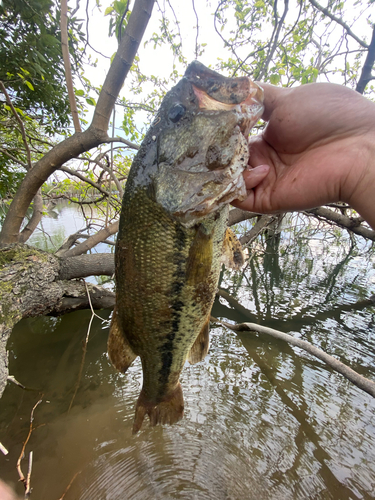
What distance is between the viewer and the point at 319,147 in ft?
5.49

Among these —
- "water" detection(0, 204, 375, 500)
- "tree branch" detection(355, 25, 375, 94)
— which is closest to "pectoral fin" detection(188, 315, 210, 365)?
"water" detection(0, 204, 375, 500)

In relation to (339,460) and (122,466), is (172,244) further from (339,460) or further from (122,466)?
(339,460)

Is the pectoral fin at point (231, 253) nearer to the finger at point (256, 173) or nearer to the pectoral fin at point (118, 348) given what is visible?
the finger at point (256, 173)

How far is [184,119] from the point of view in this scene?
4.77ft

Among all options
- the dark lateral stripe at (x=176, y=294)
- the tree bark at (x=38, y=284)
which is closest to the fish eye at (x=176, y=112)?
the dark lateral stripe at (x=176, y=294)

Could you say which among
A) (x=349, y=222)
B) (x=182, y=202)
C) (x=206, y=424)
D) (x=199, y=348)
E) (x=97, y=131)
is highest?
(x=97, y=131)

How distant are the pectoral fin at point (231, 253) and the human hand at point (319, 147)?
399 millimetres

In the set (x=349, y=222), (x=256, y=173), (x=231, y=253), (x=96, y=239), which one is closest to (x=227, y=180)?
(x=256, y=173)

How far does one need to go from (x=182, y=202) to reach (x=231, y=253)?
0.72 m

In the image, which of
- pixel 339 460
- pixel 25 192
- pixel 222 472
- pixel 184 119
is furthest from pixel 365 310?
pixel 25 192

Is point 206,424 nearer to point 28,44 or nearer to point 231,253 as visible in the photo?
Answer: point 231,253

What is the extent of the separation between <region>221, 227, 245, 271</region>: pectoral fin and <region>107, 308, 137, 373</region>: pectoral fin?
0.92 metres

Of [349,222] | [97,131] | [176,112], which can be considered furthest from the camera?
[349,222]

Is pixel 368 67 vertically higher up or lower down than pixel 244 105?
higher up
